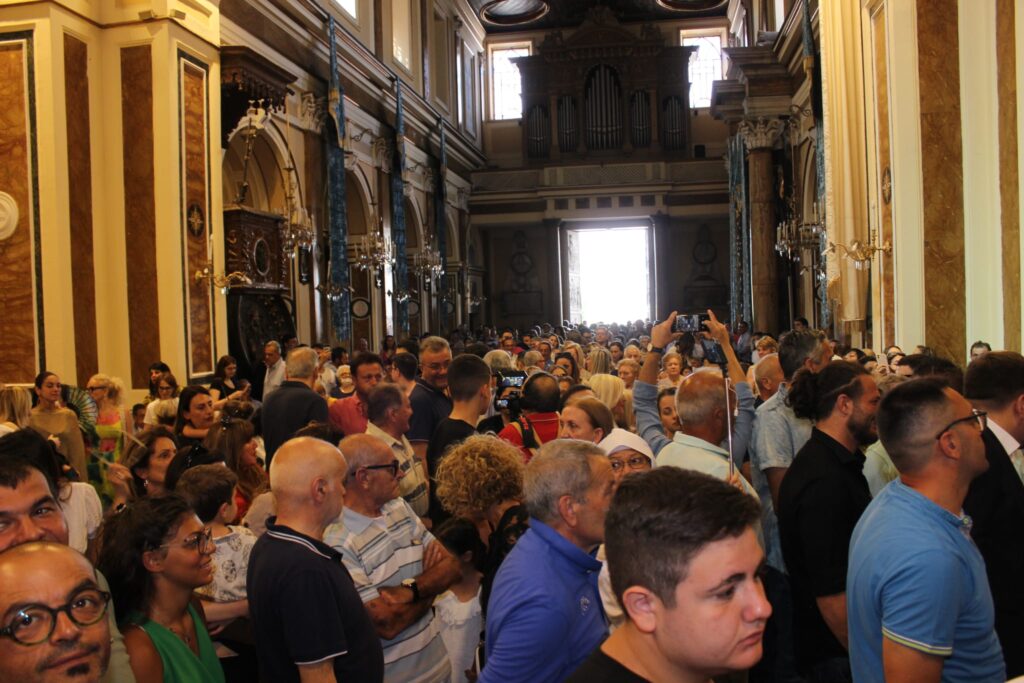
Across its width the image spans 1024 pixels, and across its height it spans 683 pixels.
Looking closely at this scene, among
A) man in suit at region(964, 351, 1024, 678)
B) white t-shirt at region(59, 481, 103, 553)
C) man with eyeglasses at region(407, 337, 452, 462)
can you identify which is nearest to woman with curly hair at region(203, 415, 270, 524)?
white t-shirt at region(59, 481, 103, 553)

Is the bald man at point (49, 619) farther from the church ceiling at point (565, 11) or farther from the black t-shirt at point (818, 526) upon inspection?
the church ceiling at point (565, 11)

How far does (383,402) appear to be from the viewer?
4652 millimetres

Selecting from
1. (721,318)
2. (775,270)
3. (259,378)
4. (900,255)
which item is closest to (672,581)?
(900,255)

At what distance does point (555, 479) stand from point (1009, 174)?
6134 millimetres

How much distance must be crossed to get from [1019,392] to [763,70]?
1636 centimetres

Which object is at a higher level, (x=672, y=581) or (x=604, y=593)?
(x=672, y=581)

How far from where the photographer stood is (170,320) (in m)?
9.61

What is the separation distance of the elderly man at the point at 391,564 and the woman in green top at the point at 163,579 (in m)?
0.55

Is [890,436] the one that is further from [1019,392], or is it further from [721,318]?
[721,318]

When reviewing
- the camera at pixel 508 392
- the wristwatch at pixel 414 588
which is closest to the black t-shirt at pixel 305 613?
the wristwatch at pixel 414 588

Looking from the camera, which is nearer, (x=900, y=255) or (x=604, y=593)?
(x=604, y=593)

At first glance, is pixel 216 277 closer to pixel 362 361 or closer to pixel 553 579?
pixel 362 361

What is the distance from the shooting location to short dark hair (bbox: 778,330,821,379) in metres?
5.46

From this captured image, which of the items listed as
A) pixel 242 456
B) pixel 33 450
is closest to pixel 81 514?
pixel 242 456
